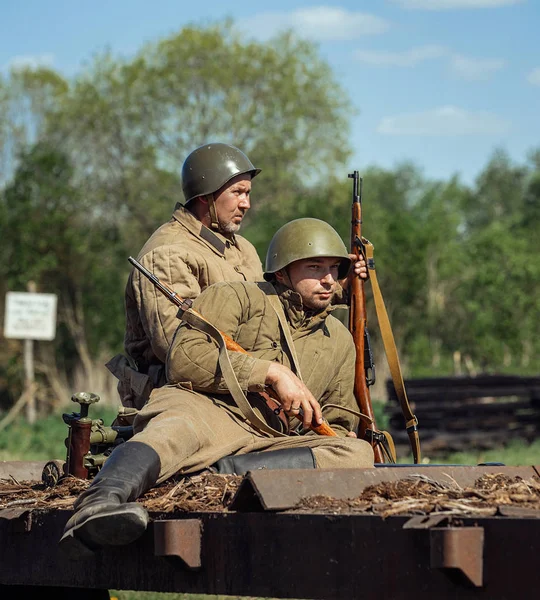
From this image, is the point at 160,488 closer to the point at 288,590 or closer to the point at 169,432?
the point at 169,432

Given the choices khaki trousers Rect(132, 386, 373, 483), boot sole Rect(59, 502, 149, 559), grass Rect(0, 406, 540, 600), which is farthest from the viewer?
grass Rect(0, 406, 540, 600)

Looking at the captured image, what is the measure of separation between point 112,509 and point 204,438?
1.12m

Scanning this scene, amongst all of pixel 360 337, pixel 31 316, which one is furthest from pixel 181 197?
pixel 360 337

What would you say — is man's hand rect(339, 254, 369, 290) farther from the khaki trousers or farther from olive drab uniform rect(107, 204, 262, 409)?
the khaki trousers

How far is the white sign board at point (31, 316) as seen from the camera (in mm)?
22609

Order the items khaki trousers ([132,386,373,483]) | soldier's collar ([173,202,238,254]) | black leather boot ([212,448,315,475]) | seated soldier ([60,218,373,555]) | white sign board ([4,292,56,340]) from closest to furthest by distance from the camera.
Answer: seated soldier ([60,218,373,555])
khaki trousers ([132,386,373,483])
black leather boot ([212,448,315,475])
soldier's collar ([173,202,238,254])
white sign board ([4,292,56,340])

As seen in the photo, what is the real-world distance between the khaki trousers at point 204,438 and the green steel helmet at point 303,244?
0.84 meters

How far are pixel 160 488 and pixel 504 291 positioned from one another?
3363 cm

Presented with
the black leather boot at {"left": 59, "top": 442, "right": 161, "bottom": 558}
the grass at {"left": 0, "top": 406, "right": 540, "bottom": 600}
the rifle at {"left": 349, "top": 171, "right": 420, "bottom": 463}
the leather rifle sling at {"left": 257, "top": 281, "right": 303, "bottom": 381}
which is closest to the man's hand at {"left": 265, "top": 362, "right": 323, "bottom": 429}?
the leather rifle sling at {"left": 257, "top": 281, "right": 303, "bottom": 381}

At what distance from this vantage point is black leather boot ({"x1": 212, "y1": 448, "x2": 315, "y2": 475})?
5195mm

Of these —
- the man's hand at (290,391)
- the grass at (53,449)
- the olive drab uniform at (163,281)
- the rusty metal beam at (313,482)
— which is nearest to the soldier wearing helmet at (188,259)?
the olive drab uniform at (163,281)

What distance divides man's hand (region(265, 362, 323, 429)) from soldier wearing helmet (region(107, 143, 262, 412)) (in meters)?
1.06

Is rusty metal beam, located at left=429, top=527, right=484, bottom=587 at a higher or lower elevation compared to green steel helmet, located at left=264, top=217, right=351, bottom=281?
lower

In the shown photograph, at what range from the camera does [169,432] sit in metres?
5.10
